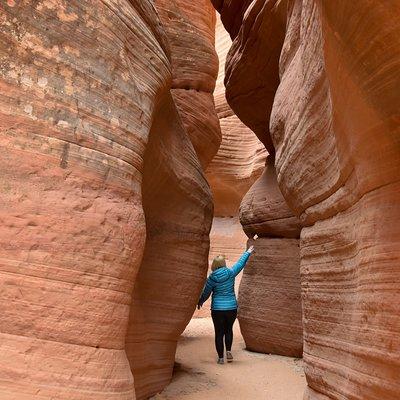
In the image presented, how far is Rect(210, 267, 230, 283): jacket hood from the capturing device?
6.86m

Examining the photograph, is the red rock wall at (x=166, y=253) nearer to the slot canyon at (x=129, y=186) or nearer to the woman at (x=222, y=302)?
the slot canyon at (x=129, y=186)

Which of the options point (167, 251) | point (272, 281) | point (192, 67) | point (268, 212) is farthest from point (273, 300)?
point (192, 67)

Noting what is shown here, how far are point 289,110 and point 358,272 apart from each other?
193 centimetres

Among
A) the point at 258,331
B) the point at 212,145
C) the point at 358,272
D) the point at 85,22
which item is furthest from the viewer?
the point at 212,145

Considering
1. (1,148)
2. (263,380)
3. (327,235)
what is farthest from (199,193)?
(1,148)

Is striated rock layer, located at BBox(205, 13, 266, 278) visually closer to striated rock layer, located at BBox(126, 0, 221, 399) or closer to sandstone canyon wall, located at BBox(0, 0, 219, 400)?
striated rock layer, located at BBox(126, 0, 221, 399)

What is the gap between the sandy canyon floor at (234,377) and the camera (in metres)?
5.18

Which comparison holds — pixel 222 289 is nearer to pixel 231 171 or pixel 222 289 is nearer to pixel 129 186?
pixel 129 186

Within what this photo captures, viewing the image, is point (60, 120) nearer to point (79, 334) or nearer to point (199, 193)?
point (79, 334)

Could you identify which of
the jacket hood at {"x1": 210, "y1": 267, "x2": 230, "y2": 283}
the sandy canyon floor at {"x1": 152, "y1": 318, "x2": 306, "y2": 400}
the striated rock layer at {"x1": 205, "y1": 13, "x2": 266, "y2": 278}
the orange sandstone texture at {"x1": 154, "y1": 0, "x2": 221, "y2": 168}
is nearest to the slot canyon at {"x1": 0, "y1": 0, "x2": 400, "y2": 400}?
the sandy canyon floor at {"x1": 152, "y1": 318, "x2": 306, "y2": 400}

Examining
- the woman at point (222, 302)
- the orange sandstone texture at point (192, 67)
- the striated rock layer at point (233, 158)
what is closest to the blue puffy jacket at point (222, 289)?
the woman at point (222, 302)

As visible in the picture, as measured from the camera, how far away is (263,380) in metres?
5.94

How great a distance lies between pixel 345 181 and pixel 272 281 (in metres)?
4.45

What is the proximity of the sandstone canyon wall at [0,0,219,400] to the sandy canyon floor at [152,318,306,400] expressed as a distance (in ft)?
8.26
